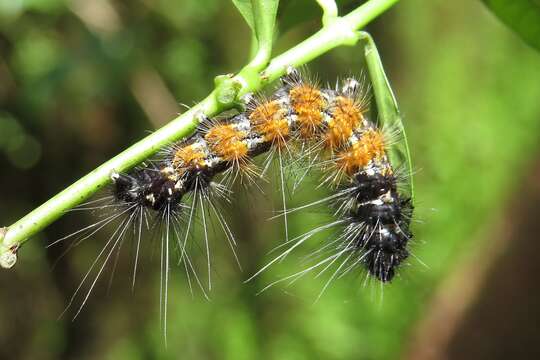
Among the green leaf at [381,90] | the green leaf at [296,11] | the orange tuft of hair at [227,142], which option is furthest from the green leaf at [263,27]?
the orange tuft of hair at [227,142]

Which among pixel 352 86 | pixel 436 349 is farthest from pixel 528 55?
pixel 352 86

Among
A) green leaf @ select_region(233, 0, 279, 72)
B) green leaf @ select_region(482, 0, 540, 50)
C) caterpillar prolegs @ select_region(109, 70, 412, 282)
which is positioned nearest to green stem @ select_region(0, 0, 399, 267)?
green leaf @ select_region(233, 0, 279, 72)

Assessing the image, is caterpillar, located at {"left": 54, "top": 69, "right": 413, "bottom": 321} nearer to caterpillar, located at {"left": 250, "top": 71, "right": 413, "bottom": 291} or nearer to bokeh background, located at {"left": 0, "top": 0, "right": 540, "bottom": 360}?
caterpillar, located at {"left": 250, "top": 71, "right": 413, "bottom": 291}

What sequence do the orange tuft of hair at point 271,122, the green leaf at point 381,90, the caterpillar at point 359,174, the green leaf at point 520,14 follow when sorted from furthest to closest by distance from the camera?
the caterpillar at point 359,174
the orange tuft of hair at point 271,122
the green leaf at point 520,14
the green leaf at point 381,90

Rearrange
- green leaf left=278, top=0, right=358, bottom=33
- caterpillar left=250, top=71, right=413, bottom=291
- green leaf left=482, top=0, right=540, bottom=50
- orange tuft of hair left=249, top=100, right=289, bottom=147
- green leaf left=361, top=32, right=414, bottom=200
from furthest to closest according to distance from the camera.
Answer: caterpillar left=250, top=71, right=413, bottom=291
orange tuft of hair left=249, top=100, right=289, bottom=147
green leaf left=278, top=0, right=358, bottom=33
green leaf left=482, top=0, right=540, bottom=50
green leaf left=361, top=32, right=414, bottom=200

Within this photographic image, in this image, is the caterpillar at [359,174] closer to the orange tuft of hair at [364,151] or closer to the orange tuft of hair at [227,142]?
the orange tuft of hair at [364,151]

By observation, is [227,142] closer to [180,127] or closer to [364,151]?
[364,151]

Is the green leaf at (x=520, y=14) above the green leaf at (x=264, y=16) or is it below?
below
